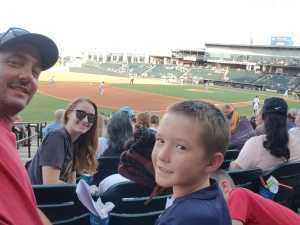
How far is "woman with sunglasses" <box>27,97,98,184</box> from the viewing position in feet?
11.5

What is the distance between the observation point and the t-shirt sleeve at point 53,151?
3504mm

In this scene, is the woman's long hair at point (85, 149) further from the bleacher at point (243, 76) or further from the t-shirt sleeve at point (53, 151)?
the bleacher at point (243, 76)

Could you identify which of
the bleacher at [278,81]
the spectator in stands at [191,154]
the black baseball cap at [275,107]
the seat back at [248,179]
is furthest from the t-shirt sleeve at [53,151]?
the bleacher at [278,81]

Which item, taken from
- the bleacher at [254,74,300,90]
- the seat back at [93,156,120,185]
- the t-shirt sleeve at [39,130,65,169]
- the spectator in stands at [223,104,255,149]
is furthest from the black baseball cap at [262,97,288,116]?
the bleacher at [254,74,300,90]

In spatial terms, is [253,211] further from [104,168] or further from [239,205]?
[104,168]

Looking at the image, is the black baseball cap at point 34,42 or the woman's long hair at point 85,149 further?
the woman's long hair at point 85,149

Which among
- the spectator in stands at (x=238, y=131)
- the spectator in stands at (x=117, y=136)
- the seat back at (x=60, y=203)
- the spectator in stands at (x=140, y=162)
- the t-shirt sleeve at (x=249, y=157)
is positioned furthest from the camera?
the spectator in stands at (x=238, y=131)

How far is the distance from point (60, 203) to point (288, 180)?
2505 millimetres

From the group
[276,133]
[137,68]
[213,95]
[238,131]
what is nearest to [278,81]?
[213,95]

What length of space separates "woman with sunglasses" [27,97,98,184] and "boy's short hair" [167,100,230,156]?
182 cm

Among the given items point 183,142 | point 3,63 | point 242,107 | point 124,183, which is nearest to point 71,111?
point 124,183

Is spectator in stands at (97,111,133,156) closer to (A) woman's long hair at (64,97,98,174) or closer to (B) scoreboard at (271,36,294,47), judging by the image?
(A) woman's long hair at (64,97,98,174)

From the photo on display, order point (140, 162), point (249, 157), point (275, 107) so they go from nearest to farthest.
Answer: point (140, 162)
point (249, 157)
point (275, 107)

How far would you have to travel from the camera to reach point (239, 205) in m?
2.41
